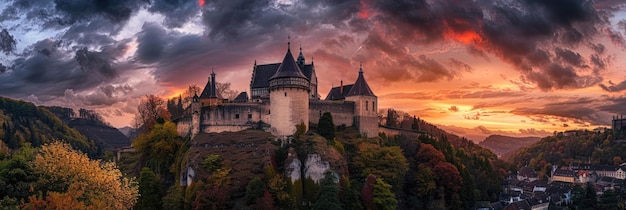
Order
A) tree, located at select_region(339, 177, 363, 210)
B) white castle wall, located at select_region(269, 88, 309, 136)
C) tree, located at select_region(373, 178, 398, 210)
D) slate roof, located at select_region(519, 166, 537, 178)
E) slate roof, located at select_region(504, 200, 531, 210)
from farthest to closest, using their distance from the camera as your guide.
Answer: slate roof, located at select_region(519, 166, 537, 178) < slate roof, located at select_region(504, 200, 531, 210) < white castle wall, located at select_region(269, 88, 309, 136) < tree, located at select_region(373, 178, 398, 210) < tree, located at select_region(339, 177, 363, 210)

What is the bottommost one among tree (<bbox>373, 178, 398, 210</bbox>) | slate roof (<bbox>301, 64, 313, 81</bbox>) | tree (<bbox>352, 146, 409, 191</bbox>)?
tree (<bbox>373, 178, 398, 210</bbox>)

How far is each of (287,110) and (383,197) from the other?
526 inches

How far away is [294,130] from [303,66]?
14106mm

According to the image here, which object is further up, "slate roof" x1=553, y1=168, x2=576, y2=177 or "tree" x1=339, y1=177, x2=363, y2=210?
"tree" x1=339, y1=177, x2=363, y2=210

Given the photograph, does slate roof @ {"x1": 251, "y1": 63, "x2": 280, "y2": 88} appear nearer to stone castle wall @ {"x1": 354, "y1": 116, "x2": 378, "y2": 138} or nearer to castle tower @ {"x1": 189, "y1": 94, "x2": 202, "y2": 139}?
castle tower @ {"x1": 189, "y1": 94, "x2": 202, "y2": 139}

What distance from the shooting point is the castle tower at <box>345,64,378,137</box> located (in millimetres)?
61625

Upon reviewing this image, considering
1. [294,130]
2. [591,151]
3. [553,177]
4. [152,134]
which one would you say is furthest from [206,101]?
[591,151]

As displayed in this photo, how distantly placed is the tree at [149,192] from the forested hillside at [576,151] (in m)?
87.0

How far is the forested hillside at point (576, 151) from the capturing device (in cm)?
11637

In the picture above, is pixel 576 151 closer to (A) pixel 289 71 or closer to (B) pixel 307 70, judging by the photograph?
(B) pixel 307 70

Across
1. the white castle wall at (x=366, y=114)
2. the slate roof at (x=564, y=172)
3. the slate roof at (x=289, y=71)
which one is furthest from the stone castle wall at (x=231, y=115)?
the slate roof at (x=564, y=172)

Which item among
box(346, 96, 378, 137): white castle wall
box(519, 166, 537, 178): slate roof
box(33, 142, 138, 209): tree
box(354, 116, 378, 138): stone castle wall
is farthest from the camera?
box(519, 166, 537, 178): slate roof

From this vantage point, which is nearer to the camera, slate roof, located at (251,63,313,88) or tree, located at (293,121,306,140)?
tree, located at (293,121,306,140)

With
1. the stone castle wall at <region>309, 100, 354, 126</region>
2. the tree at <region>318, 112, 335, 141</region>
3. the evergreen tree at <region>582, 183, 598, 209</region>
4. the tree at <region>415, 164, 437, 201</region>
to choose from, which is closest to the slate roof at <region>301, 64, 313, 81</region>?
the stone castle wall at <region>309, 100, 354, 126</region>
